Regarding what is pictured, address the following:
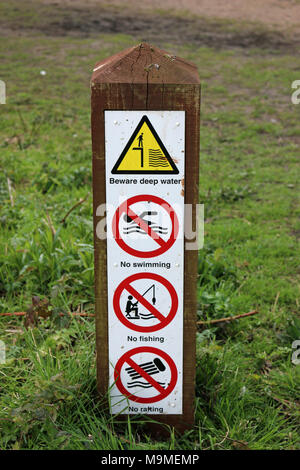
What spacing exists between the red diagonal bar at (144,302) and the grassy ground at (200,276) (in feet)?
1.49

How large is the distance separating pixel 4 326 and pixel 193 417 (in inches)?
48.6

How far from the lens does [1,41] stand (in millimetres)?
10312

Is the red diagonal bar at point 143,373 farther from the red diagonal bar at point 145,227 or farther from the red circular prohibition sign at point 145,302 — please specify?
the red diagonal bar at point 145,227

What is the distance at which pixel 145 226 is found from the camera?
85.3 inches

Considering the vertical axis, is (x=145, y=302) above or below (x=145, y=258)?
below

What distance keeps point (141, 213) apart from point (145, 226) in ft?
0.18

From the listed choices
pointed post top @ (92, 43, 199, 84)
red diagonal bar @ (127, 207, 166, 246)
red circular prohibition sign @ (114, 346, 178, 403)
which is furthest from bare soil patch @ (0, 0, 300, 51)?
red circular prohibition sign @ (114, 346, 178, 403)

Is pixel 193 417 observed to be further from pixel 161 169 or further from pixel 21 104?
pixel 21 104

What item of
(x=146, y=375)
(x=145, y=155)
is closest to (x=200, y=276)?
(x=146, y=375)

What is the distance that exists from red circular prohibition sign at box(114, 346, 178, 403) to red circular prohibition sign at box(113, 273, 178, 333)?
99mm

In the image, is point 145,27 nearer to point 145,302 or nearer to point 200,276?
point 200,276

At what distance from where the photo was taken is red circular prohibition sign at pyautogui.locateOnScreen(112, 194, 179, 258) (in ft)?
7.03

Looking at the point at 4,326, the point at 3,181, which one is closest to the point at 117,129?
the point at 4,326

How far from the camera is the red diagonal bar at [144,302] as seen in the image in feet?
7.38
